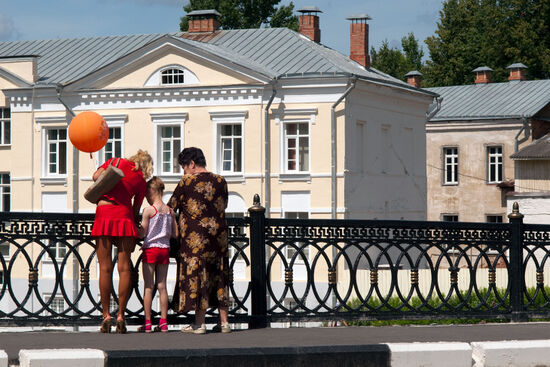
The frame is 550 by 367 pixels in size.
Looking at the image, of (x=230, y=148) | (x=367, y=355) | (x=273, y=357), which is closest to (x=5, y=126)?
(x=230, y=148)

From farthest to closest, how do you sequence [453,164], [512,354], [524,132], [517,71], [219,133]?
[517,71], [453,164], [524,132], [219,133], [512,354]

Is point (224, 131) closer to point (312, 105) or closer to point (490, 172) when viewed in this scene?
point (312, 105)

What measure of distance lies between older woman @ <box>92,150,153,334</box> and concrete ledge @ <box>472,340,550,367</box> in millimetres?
3197

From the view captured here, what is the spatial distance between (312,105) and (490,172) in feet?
57.3

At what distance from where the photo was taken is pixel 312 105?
40625mm

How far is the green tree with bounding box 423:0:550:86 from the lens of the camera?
209 feet

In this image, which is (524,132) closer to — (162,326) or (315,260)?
(315,260)

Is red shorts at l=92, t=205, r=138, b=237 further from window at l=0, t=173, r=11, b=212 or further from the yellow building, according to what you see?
window at l=0, t=173, r=11, b=212

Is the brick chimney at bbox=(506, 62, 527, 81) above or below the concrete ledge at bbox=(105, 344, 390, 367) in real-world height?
above

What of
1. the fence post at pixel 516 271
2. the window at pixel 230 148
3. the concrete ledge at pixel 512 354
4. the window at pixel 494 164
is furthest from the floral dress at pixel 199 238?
the window at pixel 494 164

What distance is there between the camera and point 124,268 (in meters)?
9.63

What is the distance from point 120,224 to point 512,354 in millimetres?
3548

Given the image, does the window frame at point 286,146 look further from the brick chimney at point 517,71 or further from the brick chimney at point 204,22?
the brick chimney at point 517,71

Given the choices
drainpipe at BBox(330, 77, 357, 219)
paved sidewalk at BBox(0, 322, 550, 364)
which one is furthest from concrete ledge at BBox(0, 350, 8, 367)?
drainpipe at BBox(330, 77, 357, 219)
